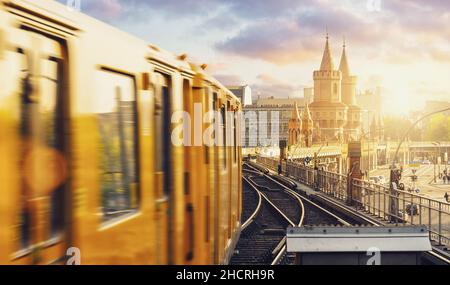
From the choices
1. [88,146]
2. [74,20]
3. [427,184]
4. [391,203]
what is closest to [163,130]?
[88,146]

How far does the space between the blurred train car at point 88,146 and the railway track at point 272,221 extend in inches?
182

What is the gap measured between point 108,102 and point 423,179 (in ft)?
315

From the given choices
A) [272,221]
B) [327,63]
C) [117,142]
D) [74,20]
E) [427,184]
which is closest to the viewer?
[74,20]

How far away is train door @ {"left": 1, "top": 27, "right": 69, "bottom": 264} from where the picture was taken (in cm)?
312

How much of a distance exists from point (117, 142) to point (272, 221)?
13.4m

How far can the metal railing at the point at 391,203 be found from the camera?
11875mm

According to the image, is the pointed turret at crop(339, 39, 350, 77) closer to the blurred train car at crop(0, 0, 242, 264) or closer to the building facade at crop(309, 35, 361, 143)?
the building facade at crop(309, 35, 361, 143)

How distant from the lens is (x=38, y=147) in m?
3.31

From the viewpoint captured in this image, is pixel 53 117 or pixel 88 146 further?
pixel 88 146

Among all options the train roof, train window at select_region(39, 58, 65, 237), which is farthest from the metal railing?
train window at select_region(39, 58, 65, 237)

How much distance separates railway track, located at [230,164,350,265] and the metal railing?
37.6 inches

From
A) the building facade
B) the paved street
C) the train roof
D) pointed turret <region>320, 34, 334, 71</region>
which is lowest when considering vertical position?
the paved street

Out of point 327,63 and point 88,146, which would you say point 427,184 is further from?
point 88,146

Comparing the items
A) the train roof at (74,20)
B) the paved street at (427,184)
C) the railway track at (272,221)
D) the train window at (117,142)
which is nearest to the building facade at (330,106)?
the paved street at (427,184)
